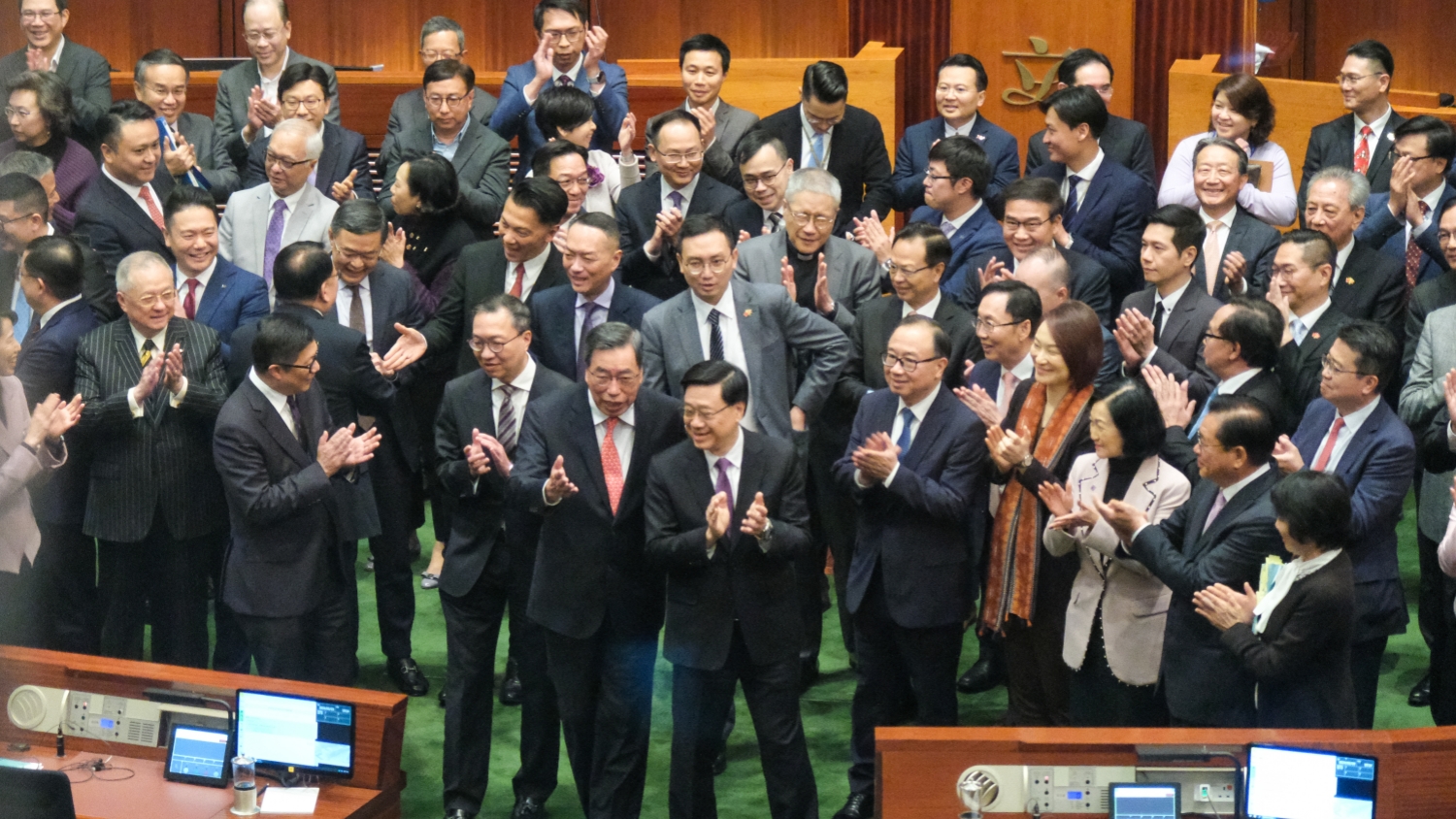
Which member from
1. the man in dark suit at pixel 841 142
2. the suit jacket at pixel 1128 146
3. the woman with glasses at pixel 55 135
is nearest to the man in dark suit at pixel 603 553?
the man in dark suit at pixel 841 142

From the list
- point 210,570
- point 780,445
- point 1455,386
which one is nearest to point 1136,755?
point 780,445

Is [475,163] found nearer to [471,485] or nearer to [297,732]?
[471,485]

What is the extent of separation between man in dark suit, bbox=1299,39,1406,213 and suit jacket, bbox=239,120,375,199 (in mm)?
3534

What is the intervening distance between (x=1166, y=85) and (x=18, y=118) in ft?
16.6

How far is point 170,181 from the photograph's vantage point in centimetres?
545

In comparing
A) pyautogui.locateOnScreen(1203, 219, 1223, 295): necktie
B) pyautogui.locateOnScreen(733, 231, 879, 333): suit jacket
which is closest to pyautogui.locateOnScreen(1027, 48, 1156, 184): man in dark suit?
pyautogui.locateOnScreen(1203, 219, 1223, 295): necktie

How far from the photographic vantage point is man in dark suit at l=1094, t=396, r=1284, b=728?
353cm

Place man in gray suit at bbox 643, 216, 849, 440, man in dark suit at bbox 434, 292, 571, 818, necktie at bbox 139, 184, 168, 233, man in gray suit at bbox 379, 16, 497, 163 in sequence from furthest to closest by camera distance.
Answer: man in gray suit at bbox 379, 16, 497, 163 → necktie at bbox 139, 184, 168, 233 → man in gray suit at bbox 643, 216, 849, 440 → man in dark suit at bbox 434, 292, 571, 818

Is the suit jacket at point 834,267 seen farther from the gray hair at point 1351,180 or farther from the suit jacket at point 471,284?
the gray hair at point 1351,180

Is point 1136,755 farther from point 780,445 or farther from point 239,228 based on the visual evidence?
point 239,228

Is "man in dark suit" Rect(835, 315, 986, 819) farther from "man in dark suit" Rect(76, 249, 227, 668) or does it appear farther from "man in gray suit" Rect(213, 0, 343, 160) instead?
"man in gray suit" Rect(213, 0, 343, 160)

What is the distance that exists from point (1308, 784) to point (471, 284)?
2.94 metres

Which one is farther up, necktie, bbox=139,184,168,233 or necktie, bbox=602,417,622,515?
necktie, bbox=139,184,168,233

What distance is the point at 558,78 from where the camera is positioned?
6.32 metres
